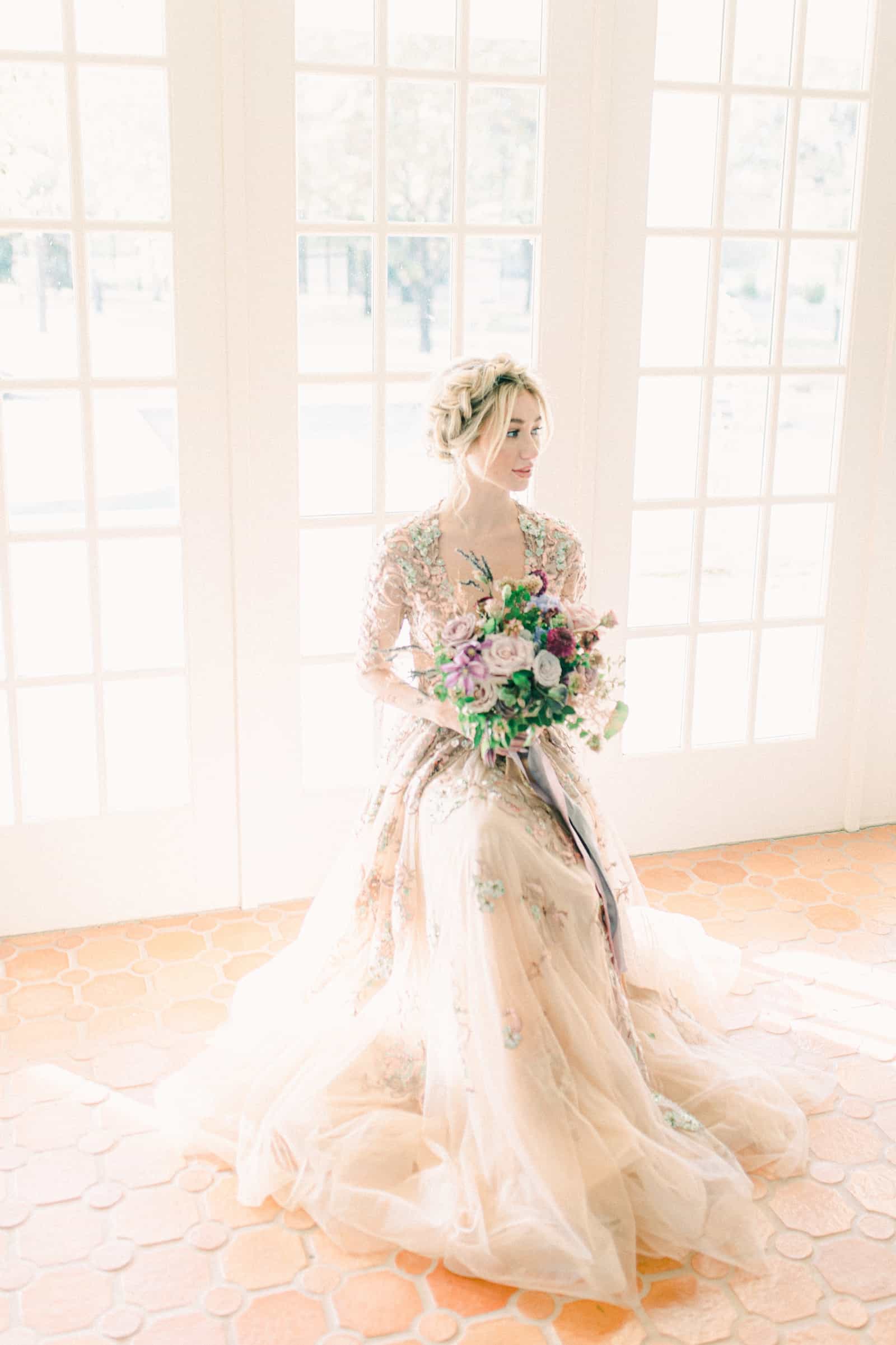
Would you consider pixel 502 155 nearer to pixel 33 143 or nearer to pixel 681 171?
pixel 33 143

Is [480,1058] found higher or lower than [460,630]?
lower

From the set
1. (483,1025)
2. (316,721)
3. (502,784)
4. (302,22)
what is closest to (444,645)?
(502,784)

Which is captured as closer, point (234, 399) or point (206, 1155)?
point (206, 1155)

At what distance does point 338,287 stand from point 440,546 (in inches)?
37.3

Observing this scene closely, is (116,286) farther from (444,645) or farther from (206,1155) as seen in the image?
(206,1155)

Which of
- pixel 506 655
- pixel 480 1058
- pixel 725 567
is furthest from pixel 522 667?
pixel 725 567

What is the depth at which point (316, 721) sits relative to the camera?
4598mm

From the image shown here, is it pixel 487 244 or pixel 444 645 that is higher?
pixel 487 244

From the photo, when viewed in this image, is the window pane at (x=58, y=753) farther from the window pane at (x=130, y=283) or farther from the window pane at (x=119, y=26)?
the window pane at (x=119, y=26)

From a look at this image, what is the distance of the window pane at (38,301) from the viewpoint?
10.5ft

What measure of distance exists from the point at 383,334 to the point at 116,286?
2.15ft

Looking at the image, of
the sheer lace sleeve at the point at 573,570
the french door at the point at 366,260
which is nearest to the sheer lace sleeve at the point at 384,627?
the sheer lace sleeve at the point at 573,570

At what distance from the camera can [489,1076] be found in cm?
248

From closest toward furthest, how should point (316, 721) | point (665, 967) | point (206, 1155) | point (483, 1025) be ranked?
point (483, 1025), point (206, 1155), point (665, 967), point (316, 721)
